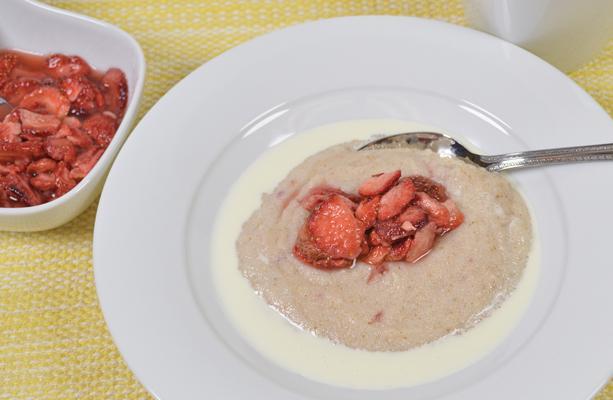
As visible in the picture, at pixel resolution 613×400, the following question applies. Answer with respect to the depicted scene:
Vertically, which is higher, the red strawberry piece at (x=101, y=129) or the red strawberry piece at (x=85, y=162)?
the red strawberry piece at (x=101, y=129)

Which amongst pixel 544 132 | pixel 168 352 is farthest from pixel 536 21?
pixel 168 352

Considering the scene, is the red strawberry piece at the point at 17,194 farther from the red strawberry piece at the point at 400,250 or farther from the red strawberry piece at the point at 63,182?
the red strawberry piece at the point at 400,250

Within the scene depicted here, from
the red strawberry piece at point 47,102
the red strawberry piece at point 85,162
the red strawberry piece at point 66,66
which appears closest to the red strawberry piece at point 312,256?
the red strawberry piece at point 85,162

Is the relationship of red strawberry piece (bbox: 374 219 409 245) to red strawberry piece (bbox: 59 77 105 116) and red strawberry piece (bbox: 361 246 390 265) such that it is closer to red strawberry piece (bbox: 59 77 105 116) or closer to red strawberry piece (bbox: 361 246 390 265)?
red strawberry piece (bbox: 361 246 390 265)

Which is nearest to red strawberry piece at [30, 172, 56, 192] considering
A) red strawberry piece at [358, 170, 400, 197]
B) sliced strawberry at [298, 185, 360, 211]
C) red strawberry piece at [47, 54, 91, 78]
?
red strawberry piece at [47, 54, 91, 78]

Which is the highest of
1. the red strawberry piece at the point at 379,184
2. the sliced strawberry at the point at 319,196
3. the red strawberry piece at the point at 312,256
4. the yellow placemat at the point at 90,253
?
the red strawberry piece at the point at 379,184

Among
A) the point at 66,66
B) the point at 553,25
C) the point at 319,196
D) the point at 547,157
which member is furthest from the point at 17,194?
the point at 553,25

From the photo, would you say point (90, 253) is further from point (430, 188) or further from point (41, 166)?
point (430, 188)
